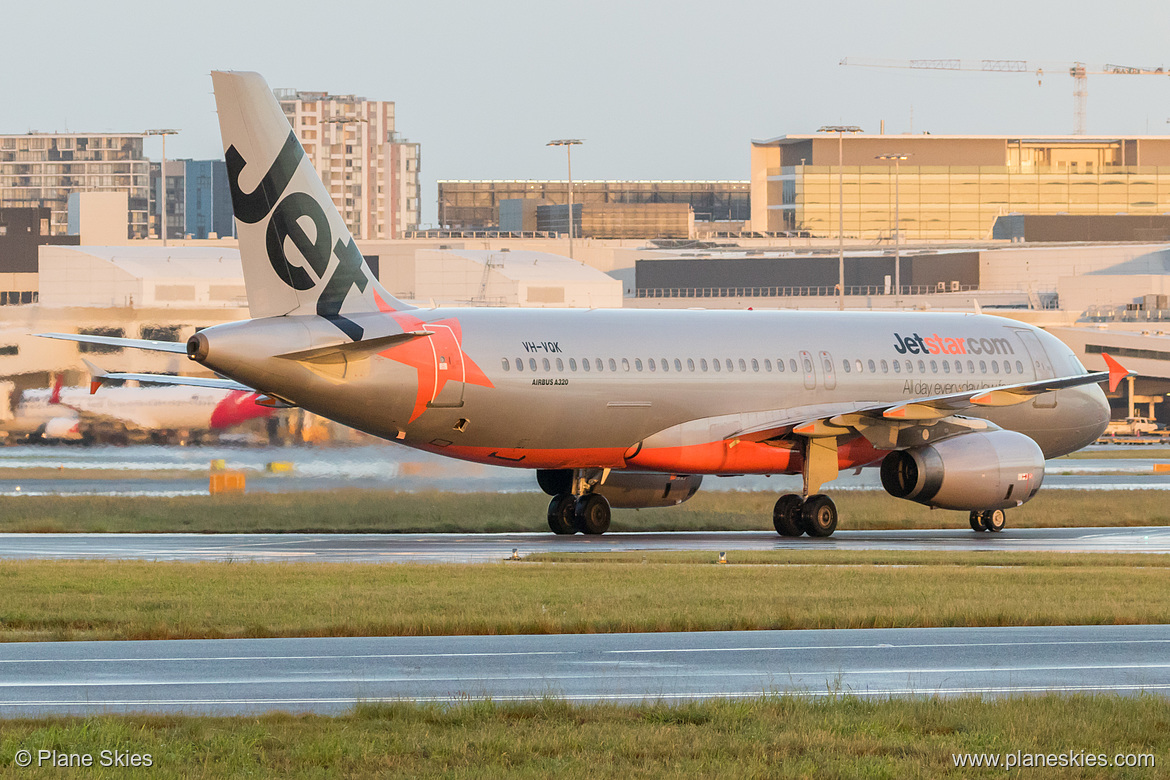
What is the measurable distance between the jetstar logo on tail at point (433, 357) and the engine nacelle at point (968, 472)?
882 centimetres

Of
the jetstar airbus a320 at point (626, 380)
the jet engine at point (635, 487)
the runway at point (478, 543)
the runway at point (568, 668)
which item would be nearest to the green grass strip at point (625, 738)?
the runway at point (568, 668)

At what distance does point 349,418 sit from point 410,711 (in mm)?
17765

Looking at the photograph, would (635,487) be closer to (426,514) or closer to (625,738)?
(426,514)

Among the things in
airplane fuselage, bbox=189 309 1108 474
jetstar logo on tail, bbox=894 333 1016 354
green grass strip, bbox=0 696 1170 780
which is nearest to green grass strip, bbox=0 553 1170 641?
green grass strip, bbox=0 696 1170 780

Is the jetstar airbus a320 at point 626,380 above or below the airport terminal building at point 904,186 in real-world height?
below

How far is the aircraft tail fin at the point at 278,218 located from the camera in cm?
2759

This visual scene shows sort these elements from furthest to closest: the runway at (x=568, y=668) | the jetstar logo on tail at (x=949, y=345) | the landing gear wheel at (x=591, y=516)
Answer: the jetstar logo on tail at (x=949, y=345), the landing gear wheel at (x=591, y=516), the runway at (x=568, y=668)

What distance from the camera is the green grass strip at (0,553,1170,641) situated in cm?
1764

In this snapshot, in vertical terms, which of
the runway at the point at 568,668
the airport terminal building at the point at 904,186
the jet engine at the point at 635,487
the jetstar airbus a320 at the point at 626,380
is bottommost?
the jet engine at the point at 635,487

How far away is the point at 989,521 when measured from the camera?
35.7m

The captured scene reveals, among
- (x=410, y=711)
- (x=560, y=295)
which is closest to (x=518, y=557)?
(x=410, y=711)

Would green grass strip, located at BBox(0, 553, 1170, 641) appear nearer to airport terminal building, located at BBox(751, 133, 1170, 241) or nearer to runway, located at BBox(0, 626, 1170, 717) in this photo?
runway, located at BBox(0, 626, 1170, 717)

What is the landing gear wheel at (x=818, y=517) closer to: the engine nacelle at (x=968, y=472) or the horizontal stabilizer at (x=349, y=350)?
the engine nacelle at (x=968, y=472)

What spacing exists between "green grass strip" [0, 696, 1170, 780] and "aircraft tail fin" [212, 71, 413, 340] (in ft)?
55.5
